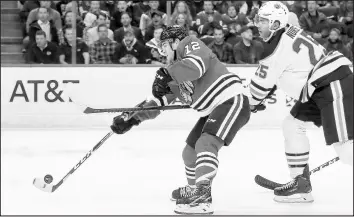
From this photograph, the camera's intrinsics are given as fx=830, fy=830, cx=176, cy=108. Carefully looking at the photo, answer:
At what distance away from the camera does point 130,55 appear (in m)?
8.51

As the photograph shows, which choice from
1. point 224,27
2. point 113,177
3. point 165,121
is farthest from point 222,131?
point 224,27

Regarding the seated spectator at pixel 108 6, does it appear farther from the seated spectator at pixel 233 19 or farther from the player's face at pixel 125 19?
the seated spectator at pixel 233 19

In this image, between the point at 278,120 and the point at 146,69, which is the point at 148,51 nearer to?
the point at 146,69

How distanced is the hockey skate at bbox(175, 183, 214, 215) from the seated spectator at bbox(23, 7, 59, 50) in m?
4.65

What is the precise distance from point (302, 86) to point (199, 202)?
0.80m

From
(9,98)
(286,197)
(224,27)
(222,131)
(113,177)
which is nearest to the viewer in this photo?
(222,131)

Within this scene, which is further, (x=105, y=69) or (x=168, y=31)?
(x=105, y=69)

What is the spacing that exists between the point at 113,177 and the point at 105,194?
62 cm

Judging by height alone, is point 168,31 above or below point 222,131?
above

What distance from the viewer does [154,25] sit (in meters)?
8.62

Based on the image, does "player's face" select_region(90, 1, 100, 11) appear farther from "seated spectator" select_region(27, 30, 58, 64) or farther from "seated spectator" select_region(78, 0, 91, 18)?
"seated spectator" select_region(27, 30, 58, 64)

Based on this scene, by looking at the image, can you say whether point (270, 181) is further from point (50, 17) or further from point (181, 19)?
point (50, 17)

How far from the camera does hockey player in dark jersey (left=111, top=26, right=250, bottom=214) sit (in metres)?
4.15

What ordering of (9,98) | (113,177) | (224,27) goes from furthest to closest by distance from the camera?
(224,27)
(9,98)
(113,177)
